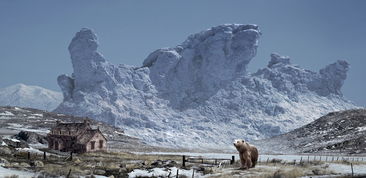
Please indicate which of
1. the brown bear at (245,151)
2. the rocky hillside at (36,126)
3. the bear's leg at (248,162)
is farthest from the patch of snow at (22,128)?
the bear's leg at (248,162)

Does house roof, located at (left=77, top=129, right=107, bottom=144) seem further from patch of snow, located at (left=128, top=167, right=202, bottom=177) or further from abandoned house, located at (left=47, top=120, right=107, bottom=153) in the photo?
patch of snow, located at (left=128, top=167, right=202, bottom=177)

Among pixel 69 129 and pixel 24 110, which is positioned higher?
pixel 24 110

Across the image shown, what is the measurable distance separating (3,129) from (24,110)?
4560 cm

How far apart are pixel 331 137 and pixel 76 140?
240ft

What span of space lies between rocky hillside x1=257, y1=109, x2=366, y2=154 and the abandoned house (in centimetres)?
5254

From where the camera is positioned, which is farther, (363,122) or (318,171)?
(363,122)

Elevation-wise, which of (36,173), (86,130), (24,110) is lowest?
(36,173)

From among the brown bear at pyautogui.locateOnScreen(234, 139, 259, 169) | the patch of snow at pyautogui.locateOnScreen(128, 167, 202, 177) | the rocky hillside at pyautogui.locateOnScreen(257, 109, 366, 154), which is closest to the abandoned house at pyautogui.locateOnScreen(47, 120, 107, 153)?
the patch of snow at pyautogui.locateOnScreen(128, 167, 202, 177)

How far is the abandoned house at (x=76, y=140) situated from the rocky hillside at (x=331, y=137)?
5254 centimetres

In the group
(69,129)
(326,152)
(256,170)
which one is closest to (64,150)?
(69,129)

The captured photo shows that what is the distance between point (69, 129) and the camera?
75.6 metres

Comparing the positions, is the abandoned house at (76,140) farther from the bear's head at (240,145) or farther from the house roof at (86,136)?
the bear's head at (240,145)

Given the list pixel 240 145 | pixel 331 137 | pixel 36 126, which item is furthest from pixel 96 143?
pixel 331 137

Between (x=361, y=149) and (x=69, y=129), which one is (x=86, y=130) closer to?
(x=69, y=129)
